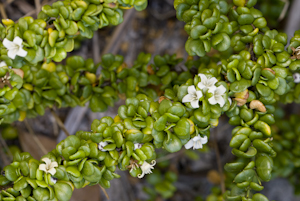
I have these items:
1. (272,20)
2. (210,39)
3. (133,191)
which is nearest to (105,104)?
(210,39)

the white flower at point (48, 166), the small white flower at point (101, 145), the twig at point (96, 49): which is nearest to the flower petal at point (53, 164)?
the white flower at point (48, 166)

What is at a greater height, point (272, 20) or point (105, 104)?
point (105, 104)

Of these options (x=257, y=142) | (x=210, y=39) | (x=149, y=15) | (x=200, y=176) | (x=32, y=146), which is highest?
(x=210, y=39)

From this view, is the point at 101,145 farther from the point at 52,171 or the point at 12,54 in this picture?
the point at 12,54

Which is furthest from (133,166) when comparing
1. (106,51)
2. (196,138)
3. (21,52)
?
(106,51)

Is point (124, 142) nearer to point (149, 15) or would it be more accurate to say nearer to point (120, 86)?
point (120, 86)

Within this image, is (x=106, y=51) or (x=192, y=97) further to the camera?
(x=106, y=51)

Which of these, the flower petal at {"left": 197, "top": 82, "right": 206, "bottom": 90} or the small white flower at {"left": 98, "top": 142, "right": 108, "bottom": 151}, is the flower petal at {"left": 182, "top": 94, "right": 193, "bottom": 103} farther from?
the small white flower at {"left": 98, "top": 142, "right": 108, "bottom": 151}
